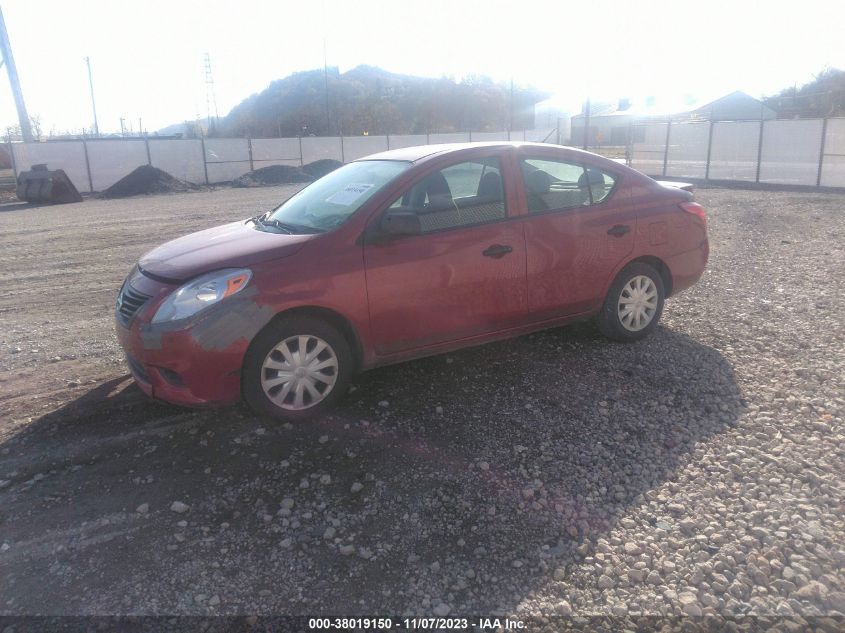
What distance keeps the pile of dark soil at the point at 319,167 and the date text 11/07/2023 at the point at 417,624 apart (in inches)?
1286

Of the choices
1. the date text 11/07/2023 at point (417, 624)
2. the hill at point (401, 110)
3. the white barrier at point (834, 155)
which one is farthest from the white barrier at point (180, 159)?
the date text 11/07/2023 at point (417, 624)

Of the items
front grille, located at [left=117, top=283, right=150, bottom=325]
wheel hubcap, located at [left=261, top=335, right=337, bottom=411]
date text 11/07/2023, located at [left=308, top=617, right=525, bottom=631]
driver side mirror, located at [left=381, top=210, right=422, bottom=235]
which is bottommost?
date text 11/07/2023, located at [left=308, top=617, right=525, bottom=631]

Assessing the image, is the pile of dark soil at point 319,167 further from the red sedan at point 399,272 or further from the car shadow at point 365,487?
the car shadow at point 365,487

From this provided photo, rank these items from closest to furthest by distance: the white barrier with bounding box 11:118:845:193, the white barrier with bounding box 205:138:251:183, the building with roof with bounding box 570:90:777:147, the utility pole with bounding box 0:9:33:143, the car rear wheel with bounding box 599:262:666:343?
the car rear wheel with bounding box 599:262:666:343
the white barrier with bounding box 11:118:845:193
the utility pole with bounding box 0:9:33:143
the white barrier with bounding box 205:138:251:183
the building with roof with bounding box 570:90:777:147

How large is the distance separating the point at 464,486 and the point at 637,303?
8.99ft

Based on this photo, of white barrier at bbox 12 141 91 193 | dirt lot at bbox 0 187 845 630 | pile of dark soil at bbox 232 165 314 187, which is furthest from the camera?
pile of dark soil at bbox 232 165 314 187

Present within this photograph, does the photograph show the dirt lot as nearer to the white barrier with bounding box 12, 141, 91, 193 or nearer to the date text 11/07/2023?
the date text 11/07/2023

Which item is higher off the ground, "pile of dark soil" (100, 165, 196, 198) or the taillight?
the taillight

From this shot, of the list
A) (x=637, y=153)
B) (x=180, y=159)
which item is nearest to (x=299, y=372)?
(x=637, y=153)

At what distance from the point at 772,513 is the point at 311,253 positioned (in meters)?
2.90

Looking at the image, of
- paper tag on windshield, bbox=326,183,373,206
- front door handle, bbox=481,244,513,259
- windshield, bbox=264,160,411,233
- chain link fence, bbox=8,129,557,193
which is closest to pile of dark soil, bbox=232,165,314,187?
chain link fence, bbox=8,129,557,193

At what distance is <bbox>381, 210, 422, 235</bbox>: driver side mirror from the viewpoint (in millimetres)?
4305

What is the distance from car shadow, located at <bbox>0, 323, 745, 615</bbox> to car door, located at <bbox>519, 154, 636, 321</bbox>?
56 cm

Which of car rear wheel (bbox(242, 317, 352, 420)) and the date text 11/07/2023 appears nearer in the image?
the date text 11/07/2023
